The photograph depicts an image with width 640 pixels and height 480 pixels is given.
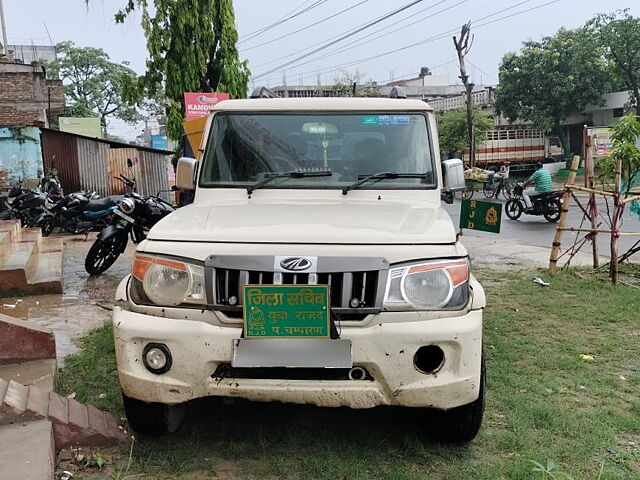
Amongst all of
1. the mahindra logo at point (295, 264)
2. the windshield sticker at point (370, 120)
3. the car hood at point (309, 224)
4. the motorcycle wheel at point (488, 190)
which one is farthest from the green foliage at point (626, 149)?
the motorcycle wheel at point (488, 190)

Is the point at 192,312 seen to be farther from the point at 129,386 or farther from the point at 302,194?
the point at 302,194

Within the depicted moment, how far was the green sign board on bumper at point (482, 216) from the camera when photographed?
5.67 meters

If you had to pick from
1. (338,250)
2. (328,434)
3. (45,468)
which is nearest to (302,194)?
(338,250)

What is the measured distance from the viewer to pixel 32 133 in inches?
681

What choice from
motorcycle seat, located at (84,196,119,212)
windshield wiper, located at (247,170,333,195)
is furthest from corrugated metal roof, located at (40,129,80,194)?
windshield wiper, located at (247,170,333,195)

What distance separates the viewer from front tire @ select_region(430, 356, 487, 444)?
2.93 metres

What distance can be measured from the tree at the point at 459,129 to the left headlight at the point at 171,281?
30.0m

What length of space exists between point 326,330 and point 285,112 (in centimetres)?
206

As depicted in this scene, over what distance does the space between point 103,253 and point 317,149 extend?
503cm

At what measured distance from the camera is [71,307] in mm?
6316

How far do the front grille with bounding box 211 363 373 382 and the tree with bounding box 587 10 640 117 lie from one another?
111 ft

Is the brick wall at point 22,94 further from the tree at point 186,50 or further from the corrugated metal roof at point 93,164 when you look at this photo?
the tree at point 186,50

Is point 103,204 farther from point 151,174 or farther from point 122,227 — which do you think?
point 151,174

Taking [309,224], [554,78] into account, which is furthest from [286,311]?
[554,78]
